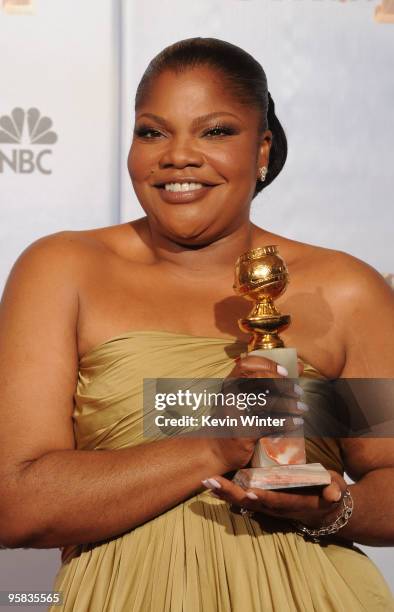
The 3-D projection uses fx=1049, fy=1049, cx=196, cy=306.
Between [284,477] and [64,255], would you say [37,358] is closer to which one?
[64,255]

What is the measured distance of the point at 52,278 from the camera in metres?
1.43

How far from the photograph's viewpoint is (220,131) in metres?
1.47

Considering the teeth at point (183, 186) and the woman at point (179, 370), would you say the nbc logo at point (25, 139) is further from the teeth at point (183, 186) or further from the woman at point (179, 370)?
the teeth at point (183, 186)

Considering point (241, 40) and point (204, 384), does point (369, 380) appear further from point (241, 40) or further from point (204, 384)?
point (241, 40)

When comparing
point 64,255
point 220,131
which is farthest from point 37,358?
point 220,131

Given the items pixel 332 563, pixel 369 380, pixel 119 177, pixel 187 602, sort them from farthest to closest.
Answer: pixel 119 177 < pixel 369 380 < pixel 332 563 < pixel 187 602

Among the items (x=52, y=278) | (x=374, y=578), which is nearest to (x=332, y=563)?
(x=374, y=578)

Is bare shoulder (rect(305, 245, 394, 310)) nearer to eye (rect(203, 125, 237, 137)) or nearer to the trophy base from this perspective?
eye (rect(203, 125, 237, 137))

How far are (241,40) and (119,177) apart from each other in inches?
13.3

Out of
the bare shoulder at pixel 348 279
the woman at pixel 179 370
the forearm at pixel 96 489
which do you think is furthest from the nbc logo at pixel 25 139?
the forearm at pixel 96 489

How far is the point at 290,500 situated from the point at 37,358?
0.38 m

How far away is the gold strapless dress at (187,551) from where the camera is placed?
4.19 feet

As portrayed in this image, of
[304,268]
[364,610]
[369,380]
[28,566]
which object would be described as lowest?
[28,566]

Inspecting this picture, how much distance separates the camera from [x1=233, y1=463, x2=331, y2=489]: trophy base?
3.80ft
